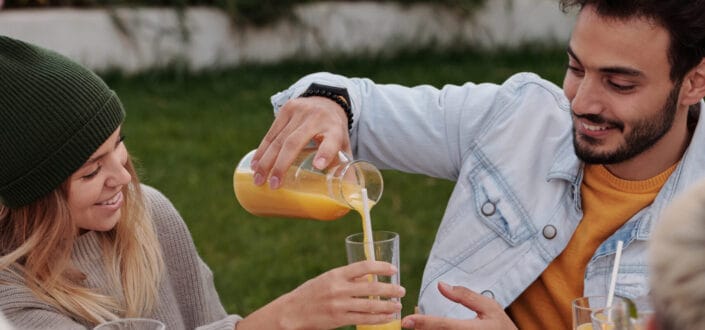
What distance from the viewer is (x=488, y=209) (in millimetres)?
→ 2834

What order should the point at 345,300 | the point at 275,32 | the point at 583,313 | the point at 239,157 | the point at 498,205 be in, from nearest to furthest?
1. the point at 583,313
2. the point at 345,300
3. the point at 498,205
4. the point at 239,157
5. the point at 275,32

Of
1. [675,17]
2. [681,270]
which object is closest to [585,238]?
[675,17]

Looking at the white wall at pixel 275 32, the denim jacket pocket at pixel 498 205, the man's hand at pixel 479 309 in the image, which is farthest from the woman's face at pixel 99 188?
the white wall at pixel 275 32

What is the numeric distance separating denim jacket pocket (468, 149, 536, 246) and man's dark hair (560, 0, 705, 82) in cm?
51

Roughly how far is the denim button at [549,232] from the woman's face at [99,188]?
1.06 metres

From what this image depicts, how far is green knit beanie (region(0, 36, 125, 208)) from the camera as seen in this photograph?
7.69ft

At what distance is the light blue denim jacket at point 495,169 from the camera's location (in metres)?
2.72

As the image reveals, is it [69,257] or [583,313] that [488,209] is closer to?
[583,313]

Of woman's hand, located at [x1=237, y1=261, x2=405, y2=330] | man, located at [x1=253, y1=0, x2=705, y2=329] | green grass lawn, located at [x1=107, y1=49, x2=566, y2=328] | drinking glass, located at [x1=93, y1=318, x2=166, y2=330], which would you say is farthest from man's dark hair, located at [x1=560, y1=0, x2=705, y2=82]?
green grass lawn, located at [x1=107, y1=49, x2=566, y2=328]

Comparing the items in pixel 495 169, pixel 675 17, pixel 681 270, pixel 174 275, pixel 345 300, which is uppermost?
pixel 675 17

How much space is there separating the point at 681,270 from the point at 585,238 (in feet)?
5.05

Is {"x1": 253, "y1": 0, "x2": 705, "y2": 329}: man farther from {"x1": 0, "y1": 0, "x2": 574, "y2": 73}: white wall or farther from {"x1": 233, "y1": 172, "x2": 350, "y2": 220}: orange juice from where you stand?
{"x1": 0, "y1": 0, "x2": 574, "y2": 73}: white wall

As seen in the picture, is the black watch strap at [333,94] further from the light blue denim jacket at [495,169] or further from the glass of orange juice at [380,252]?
the glass of orange juice at [380,252]

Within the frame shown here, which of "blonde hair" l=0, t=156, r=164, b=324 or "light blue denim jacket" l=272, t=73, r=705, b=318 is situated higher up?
"light blue denim jacket" l=272, t=73, r=705, b=318
